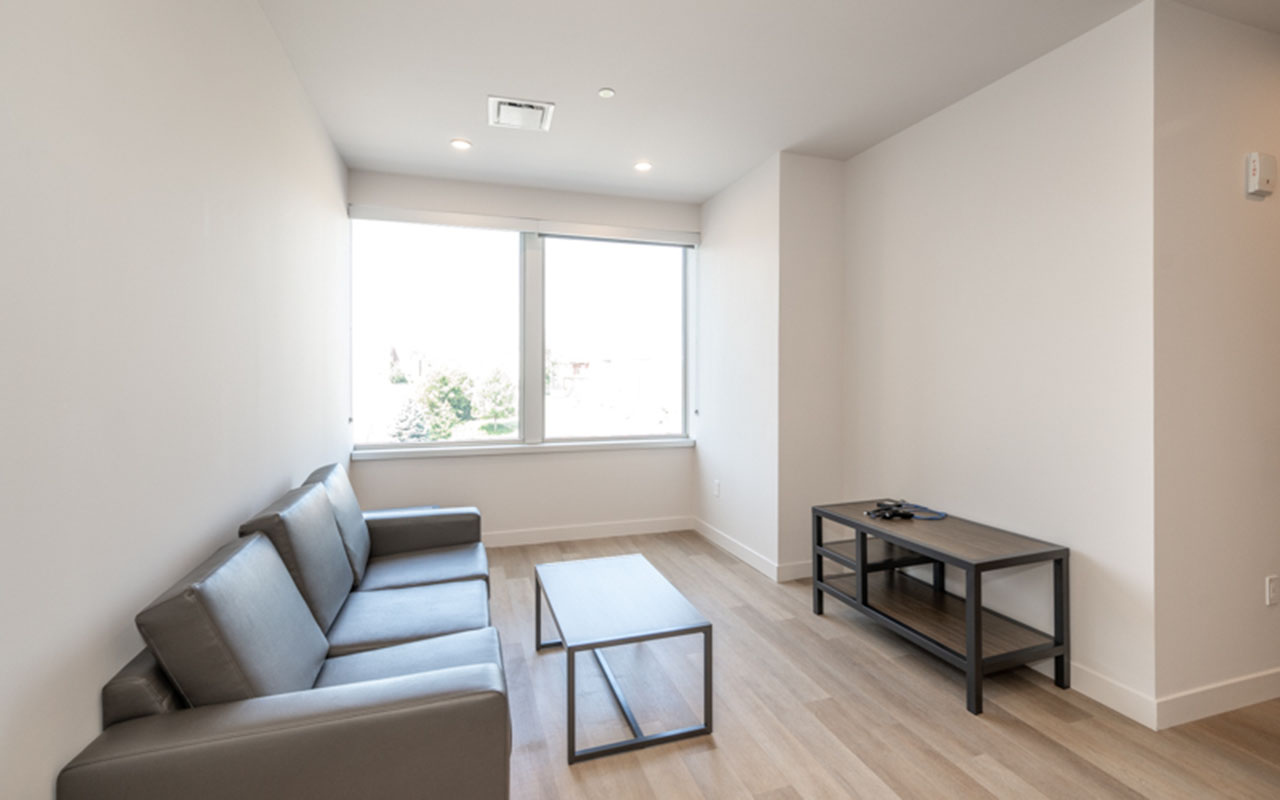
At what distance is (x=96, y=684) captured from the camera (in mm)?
1219

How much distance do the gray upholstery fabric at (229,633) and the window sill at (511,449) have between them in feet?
8.41

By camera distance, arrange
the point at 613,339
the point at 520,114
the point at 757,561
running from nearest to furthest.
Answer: the point at 520,114, the point at 757,561, the point at 613,339

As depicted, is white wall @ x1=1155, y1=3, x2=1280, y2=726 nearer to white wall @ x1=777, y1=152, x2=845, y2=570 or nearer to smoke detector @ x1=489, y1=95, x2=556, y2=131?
white wall @ x1=777, y1=152, x2=845, y2=570

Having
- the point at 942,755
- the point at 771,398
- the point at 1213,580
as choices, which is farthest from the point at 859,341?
the point at 942,755

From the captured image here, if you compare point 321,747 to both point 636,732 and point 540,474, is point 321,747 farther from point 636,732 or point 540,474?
point 540,474

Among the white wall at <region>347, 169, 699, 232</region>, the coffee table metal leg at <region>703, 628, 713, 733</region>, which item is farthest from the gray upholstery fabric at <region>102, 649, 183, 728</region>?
the white wall at <region>347, 169, 699, 232</region>

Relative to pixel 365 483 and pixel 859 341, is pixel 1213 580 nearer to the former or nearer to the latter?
pixel 859 341

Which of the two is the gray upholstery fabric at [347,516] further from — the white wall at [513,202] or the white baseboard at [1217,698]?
the white baseboard at [1217,698]

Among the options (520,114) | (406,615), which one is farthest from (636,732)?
(520,114)

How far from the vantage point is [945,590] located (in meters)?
2.98

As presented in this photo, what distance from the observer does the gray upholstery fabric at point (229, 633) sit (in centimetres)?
124

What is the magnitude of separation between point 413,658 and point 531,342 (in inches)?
118

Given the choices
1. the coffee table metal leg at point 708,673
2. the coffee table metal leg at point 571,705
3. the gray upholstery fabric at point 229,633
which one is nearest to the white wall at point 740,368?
the coffee table metal leg at point 708,673

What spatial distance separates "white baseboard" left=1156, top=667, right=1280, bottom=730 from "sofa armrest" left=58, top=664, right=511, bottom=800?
239cm
